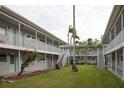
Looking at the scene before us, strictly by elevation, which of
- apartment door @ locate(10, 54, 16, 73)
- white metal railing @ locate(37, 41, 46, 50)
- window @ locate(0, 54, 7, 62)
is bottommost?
apartment door @ locate(10, 54, 16, 73)

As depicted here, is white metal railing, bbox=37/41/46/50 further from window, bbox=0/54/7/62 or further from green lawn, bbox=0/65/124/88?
green lawn, bbox=0/65/124/88

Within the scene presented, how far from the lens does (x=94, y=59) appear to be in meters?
53.5

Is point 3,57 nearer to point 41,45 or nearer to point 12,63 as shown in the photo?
point 12,63

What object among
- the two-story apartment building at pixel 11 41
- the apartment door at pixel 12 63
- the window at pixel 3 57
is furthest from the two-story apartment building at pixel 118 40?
the window at pixel 3 57

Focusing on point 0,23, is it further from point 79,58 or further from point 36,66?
point 79,58

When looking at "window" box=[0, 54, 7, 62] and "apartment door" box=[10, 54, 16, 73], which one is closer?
"window" box=[0, 54, 7, 62]

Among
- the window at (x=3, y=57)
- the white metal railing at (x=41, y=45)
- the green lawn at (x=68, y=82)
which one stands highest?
the white metal railing at (x=41, y=45)

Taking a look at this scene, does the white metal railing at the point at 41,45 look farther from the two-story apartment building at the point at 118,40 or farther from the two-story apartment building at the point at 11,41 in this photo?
the two-story apartment building at the point at 118,40

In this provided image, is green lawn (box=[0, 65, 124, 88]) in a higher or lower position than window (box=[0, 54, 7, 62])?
lower

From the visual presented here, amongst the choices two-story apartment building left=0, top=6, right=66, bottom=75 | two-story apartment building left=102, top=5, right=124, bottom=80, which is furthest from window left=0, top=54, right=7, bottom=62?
two-story apartment building left=102, top=5, right=124, bottom=80

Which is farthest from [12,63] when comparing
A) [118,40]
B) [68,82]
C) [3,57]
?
[118,40]

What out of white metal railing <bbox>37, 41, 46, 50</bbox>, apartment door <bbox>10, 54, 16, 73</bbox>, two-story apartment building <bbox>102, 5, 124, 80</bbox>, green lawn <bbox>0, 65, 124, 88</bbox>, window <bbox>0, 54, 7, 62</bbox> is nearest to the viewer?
green lawn <bbox>0, 65, 124, 88</bbox>

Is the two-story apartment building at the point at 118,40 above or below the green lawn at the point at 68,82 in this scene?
above

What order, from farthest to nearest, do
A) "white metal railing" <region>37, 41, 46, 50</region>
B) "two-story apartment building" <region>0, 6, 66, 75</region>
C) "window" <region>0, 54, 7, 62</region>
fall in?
1. "white metal railing" <region>37, 41, 46, 50</region>
2. "window" <region>0, 54, 7, 62</region>
3. "two-story apartment building" <region>0, 6, 66, 75</region>
